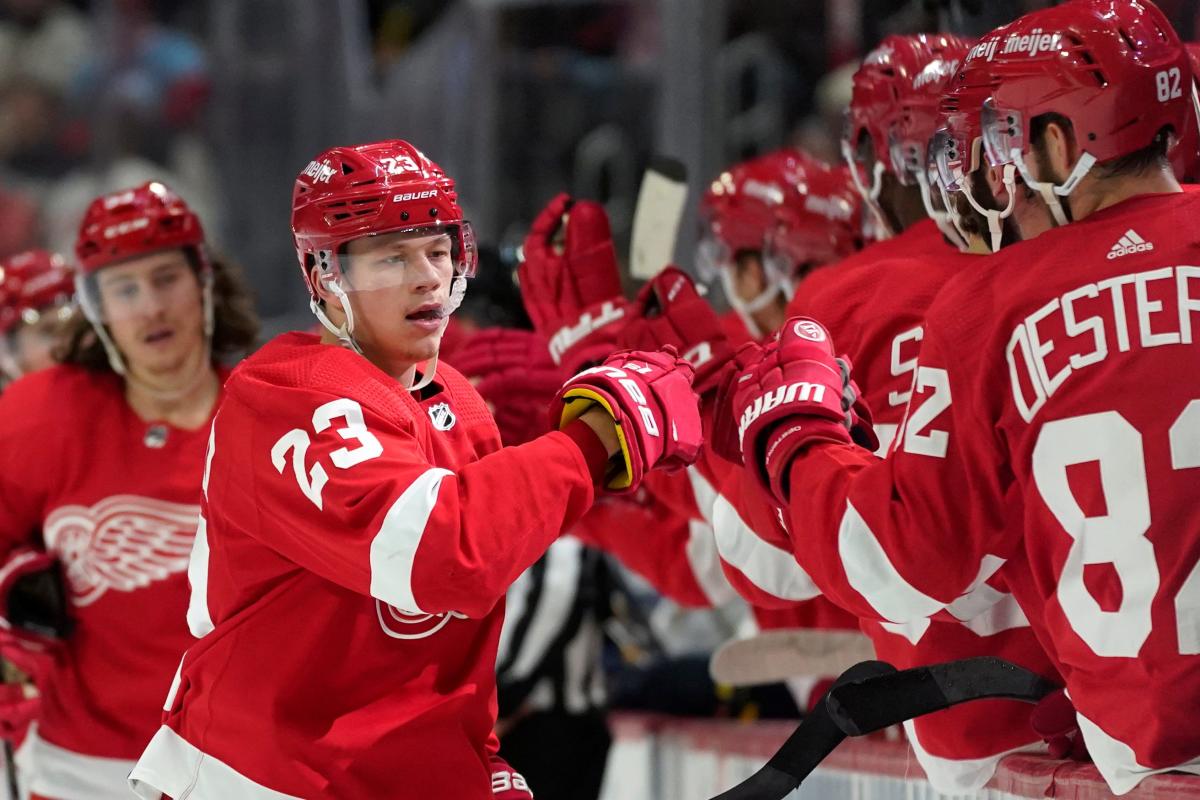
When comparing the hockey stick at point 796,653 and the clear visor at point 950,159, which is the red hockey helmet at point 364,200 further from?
the hockey stick at point 796,653

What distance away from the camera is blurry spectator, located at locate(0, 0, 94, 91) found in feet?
29.2

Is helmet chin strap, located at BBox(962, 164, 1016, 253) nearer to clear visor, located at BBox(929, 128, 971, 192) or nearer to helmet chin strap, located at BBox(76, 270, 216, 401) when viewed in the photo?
clear visor, located at BBox(929, 128, 971, 192)

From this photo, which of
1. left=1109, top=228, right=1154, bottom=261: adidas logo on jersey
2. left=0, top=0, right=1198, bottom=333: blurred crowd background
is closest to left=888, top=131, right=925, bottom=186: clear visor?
left=1109, top=228, right=1154, bottom=261: adidas logo on jersey

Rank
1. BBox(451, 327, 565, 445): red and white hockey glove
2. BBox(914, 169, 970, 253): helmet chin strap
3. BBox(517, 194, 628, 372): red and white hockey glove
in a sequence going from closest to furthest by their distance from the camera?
BBox(914, 169, 970, 253): helmet chin strap, BBox(517, 194, 628, 372): red and white hockey glove, BBox(451, 327, 565, 445): red and white hockey glove

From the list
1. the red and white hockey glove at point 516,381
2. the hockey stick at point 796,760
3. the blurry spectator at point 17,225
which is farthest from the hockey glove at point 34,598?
the blurry spectator at point 17,225

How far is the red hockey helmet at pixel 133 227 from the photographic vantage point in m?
3.41

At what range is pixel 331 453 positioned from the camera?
7.27 feet

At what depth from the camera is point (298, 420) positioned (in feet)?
7.43

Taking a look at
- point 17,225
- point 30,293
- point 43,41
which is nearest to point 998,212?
point 30,293

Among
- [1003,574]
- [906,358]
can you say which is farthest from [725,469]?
[1003,574]

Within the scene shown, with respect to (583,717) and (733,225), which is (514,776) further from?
(583,717)

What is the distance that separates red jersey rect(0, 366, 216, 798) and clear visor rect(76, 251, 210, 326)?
0.56 ft

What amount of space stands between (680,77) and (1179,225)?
11.0 ft

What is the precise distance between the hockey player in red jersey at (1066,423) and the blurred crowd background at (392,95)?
9.19ft
